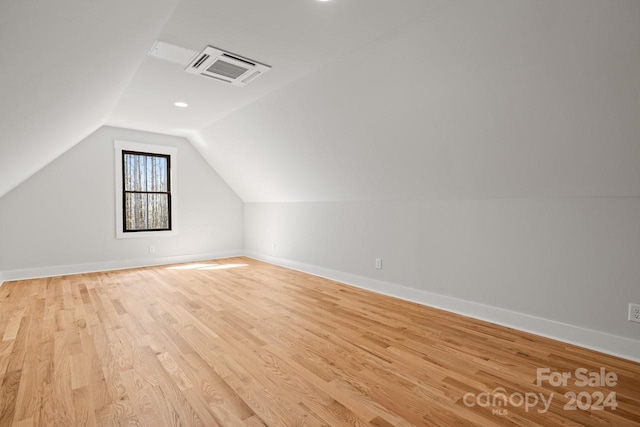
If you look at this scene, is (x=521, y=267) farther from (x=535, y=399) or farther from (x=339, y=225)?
(x=339, y=225)

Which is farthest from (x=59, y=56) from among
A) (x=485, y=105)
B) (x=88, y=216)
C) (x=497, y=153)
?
(x=88, y=216)

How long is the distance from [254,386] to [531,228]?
8.56 feet

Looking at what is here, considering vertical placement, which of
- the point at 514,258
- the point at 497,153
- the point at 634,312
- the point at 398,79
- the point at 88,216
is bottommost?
the point at 634,312

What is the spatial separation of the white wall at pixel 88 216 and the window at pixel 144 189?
11 centimetres

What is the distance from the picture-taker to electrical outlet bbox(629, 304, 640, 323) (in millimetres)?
2359

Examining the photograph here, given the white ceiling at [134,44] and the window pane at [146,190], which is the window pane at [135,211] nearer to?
the window pane at [146,190]

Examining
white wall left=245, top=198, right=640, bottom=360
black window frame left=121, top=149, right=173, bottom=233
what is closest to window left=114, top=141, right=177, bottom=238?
black window frame left=121, top=149, right=173, bottom=233

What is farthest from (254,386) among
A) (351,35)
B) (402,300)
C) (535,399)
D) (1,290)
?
(1,290)

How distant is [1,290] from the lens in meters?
4.18

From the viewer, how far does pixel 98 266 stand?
536 centimetres

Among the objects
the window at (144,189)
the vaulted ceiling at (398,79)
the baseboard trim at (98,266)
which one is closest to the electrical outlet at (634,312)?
the vaulted ceiling at (398,79)

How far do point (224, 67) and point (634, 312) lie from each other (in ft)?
12.8

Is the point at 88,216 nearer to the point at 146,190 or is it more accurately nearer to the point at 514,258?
the point at 146,190

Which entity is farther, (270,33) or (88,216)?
(88,216)
